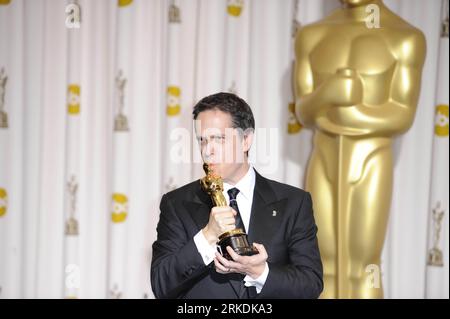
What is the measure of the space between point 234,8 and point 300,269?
1.42 meters

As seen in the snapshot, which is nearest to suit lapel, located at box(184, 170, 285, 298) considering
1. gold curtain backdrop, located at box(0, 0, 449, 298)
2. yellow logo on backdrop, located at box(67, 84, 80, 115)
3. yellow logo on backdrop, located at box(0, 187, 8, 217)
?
gold curtain backdrop, located at box(0, 0, 449, 298)

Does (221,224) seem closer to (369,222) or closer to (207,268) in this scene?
(207,268)

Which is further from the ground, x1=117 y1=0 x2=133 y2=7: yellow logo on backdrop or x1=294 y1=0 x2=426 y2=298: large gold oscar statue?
x1=117 y1=0 x2=133 y2=7: yellow logo on backdrop

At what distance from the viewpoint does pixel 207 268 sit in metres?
1.03

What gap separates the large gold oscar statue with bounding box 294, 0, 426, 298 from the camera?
5.94ft

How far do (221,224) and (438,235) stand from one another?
5.10ft

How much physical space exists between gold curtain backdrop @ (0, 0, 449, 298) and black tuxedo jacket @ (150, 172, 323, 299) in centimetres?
112

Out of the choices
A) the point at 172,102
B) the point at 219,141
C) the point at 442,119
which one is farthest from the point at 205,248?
the point at 442,119

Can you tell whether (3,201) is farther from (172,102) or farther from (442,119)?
(442,119)

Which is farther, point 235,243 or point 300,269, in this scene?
point 300,269

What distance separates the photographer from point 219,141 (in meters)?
1.03

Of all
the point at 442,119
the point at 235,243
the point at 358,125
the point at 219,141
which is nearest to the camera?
the point at 235,243

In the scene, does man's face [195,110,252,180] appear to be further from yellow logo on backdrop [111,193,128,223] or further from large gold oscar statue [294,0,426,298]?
yellow logo on backdrop [111,193,128,223]
